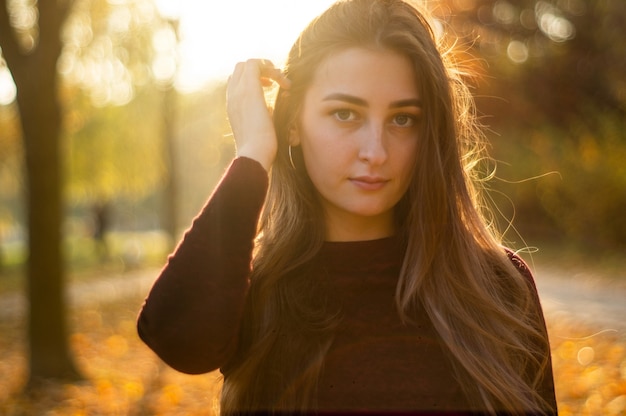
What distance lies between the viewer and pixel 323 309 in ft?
7.27

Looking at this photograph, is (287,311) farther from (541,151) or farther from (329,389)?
(541,151)

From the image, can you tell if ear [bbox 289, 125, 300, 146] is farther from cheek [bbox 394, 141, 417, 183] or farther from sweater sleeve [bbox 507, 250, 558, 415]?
sweater sleeve [bbox 507, 250, 558, 415]

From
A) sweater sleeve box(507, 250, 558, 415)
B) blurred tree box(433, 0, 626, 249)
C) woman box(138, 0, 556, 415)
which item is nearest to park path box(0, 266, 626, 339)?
blurred tree box(433, 0, 626, 249)

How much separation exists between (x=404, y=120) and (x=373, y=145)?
191 millimetres

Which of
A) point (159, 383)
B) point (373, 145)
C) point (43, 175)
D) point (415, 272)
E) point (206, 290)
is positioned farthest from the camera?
point (159, 383)

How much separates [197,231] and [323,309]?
50 centimetres

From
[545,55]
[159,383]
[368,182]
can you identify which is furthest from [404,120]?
[545,55]

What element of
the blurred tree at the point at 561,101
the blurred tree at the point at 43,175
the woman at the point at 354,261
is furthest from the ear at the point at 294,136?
the blurred tree at the point at 561,101

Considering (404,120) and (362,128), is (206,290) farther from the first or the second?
(404,120)

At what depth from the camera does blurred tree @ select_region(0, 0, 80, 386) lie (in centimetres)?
711

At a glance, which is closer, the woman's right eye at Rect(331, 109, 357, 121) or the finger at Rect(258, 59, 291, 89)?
the woman's right eye at Rect(331, 109, 357, 121)

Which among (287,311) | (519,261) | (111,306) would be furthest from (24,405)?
(111,306)

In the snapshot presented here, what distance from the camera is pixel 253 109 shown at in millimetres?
2275

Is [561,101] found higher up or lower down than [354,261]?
lower down
